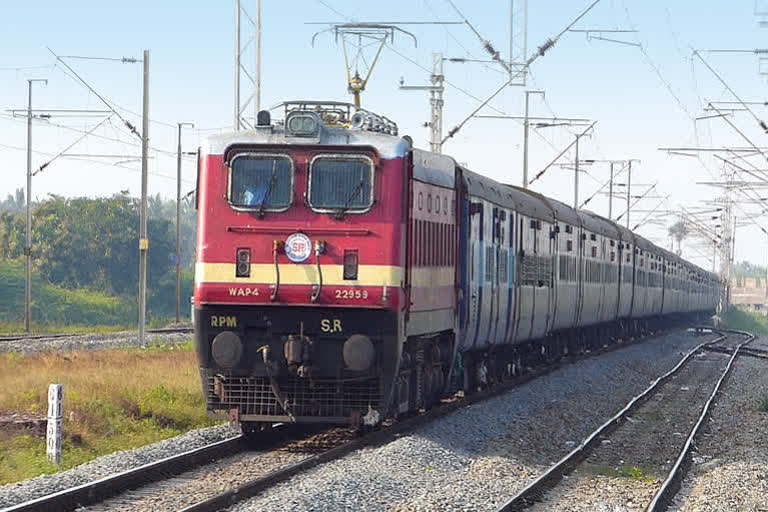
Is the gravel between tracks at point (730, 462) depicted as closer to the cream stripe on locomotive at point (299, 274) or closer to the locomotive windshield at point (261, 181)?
the cream stripe on locomotive at point (299, 274)

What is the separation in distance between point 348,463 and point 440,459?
4.30 feet

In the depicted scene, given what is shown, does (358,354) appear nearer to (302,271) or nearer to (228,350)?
(302,271)

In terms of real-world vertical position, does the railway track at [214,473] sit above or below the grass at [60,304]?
below

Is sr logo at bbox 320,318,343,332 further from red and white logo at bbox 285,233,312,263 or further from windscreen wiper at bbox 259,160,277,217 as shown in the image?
windscreen wiper at bbox 259,160,277,217

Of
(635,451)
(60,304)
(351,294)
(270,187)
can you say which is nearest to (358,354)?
(351,294)

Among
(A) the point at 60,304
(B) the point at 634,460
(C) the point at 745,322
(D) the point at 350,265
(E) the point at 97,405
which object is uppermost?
(D) the point at 350,265

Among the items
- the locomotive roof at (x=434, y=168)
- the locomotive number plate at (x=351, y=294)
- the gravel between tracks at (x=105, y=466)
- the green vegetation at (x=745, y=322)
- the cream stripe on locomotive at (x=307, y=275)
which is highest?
the locomotive roof at (x=434, y=168)

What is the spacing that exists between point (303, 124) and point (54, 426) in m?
4.50

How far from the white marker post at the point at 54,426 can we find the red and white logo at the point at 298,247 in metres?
3.04

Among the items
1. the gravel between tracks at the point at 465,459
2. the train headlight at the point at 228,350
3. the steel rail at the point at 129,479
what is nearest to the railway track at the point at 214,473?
the steel rail at the point at 129,479

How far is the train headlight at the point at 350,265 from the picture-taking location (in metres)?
14.9

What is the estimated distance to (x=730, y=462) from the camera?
15.9 meters

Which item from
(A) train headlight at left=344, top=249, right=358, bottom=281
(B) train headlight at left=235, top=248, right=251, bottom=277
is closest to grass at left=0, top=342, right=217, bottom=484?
(B) train headlight at left=235, top=248, right=251, bottom=277

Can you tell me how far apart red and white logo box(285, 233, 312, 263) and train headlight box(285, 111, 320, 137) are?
1217mm
